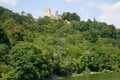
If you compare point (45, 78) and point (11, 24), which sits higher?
point (11, 24)

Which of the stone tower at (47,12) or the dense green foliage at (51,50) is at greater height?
the stone tower at (47,12)

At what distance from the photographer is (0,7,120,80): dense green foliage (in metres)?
66.4

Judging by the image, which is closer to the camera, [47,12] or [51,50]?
[51,50]

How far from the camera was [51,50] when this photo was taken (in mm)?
84812

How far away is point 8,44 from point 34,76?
1270cm

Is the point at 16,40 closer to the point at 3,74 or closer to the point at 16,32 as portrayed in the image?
the point at 16,32

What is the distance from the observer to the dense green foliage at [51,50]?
218 ft

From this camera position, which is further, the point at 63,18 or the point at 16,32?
the point at 63,18

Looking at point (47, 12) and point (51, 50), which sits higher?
point (47, 12)

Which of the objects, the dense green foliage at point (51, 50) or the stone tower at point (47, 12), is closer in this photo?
the dense green foliage at point (51, 50)

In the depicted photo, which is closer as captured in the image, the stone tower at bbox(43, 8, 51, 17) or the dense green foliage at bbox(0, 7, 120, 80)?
the dense green foliage at bbox(0, 7, 120, 80)

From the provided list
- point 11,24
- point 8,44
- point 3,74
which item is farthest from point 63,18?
point 3,74

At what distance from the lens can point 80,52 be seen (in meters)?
99.2

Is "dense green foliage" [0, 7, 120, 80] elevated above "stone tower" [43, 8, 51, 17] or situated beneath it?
situated beneath
